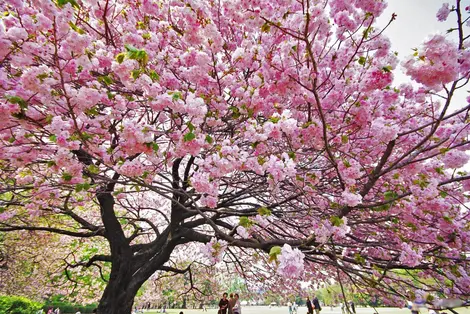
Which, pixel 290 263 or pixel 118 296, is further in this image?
pixel 118 296

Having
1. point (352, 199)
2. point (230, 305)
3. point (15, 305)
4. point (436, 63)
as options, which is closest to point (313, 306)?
point (230, 305)

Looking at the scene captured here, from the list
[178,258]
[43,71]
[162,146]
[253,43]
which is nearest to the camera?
[43,71]

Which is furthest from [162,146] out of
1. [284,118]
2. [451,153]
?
[451,153]

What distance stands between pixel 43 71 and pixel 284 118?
2522mm

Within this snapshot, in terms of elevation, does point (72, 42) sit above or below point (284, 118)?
above

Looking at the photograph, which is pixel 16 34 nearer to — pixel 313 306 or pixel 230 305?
pixel 230 305

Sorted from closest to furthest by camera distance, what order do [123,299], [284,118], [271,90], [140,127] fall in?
[140,127] < [284,118] < [271,90] < [123,299]

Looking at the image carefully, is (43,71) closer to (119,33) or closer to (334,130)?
(119,33)

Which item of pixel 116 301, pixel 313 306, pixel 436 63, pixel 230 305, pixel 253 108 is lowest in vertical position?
pixel 313 306

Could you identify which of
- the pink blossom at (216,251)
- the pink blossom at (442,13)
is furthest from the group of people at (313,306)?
the pink blossom at (442,13)

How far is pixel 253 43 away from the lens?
12.7ft

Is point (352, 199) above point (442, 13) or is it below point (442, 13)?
below

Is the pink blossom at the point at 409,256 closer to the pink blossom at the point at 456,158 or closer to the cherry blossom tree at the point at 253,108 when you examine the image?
the cherry blossom tree at the point at 253,108

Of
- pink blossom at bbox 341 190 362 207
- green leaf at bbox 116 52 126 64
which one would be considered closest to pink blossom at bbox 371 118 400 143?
pink blossom at bbox 341 190 362 207
